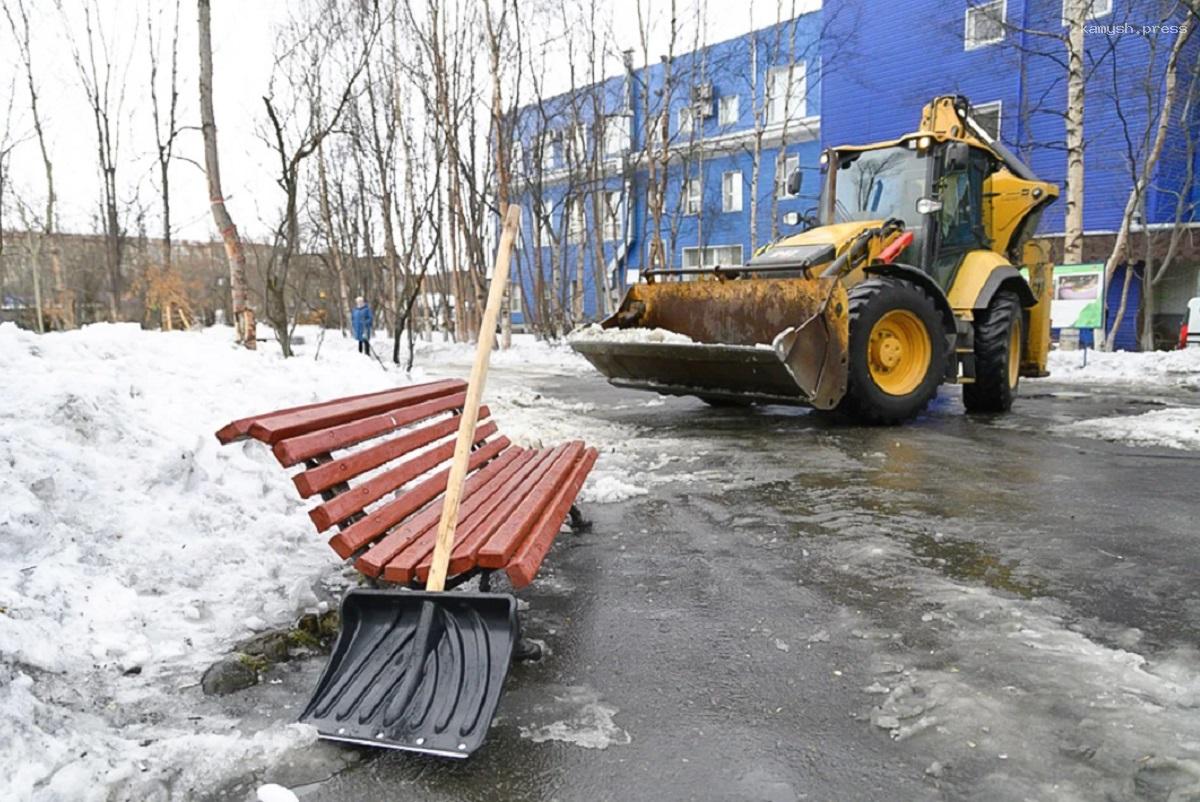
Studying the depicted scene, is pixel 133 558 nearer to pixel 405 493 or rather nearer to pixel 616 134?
pixel 405 493

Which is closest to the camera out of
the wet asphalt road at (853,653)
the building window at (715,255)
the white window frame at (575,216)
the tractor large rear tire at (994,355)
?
the wet asphalt road at (853,653)

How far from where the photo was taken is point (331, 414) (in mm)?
3521

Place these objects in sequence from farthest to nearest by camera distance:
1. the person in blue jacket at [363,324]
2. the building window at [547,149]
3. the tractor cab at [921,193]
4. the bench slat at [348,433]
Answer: the building window at [547,149] < the person in blue jacket at [363,324] < the tractor cab at [921,193] < the bench slat at [348,433]

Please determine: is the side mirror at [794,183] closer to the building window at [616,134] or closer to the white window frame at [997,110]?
the white window frame at [997,110]

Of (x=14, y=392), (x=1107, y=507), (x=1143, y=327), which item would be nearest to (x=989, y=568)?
(x=1107, y=507)

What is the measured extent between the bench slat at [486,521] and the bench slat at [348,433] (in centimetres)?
64

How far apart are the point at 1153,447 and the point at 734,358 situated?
12.5 feet

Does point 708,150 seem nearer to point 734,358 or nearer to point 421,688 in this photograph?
point 734,358

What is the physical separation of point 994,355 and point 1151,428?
5.57ft

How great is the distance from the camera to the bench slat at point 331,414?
10.0 ft

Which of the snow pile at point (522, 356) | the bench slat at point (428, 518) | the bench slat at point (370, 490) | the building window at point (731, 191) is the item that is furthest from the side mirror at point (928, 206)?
the building window at point (731, 191)

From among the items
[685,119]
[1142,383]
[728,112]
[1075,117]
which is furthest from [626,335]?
[728,112]

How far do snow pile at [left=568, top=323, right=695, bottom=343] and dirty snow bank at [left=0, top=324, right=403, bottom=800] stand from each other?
4.21 m

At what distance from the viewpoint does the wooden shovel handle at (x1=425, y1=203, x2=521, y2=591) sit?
2785 millimetres
